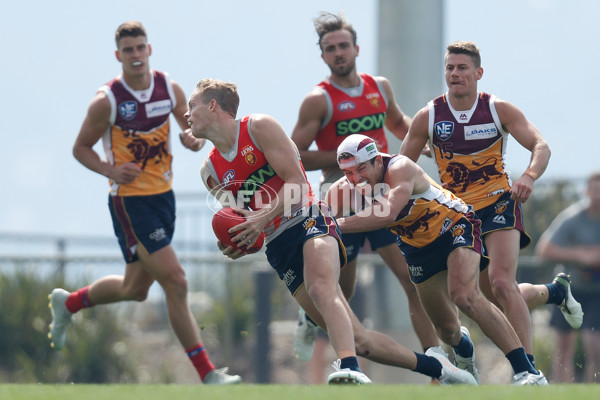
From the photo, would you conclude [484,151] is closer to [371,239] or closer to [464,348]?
[371,239]

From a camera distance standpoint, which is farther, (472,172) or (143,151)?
(143,151)

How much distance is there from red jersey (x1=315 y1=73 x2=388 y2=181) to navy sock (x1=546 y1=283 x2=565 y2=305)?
5.87ft

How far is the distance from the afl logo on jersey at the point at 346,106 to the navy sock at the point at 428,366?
2388 mm

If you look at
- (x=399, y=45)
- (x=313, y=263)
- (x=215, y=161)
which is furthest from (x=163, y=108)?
(x=399, y=45)

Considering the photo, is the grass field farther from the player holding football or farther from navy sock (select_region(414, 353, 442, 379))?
navy sock (select_region(414, 353, 442, 379))

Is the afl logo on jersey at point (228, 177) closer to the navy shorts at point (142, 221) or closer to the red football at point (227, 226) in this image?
the red football at point (227, 226)

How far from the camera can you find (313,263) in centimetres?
691

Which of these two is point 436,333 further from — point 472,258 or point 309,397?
point 309,397

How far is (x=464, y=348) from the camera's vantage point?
27.0 ft

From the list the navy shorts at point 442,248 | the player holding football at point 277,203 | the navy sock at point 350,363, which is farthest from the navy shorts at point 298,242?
the navy sock at point 350,363

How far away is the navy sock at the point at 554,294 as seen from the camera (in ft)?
28.7

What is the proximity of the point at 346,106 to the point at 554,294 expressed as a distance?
233 centimetres

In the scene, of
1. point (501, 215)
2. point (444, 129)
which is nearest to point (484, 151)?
point (444, 129)

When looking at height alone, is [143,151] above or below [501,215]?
above
